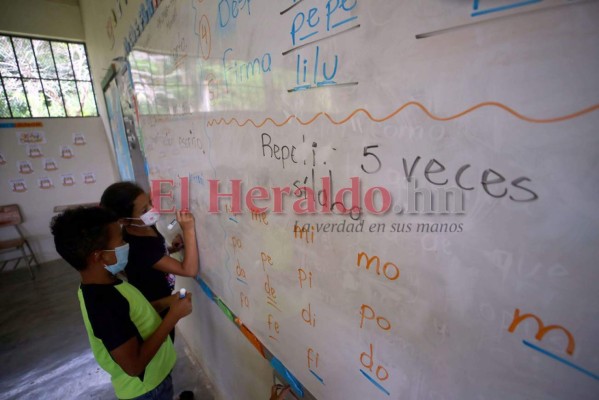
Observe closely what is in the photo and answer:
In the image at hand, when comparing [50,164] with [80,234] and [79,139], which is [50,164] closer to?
[79,139]

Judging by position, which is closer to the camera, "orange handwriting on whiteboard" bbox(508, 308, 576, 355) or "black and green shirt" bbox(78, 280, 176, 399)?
"orange handwriting on whiteboard" bbox(508, 308, 576, 355)

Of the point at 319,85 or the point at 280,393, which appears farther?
the point at 280,393

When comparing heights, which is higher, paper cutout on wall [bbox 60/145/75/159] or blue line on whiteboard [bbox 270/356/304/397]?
paper cutout on wall [bbox 60/145/75/159]

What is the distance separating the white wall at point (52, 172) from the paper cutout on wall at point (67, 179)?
0.04m

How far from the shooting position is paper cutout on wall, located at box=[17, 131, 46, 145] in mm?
3955

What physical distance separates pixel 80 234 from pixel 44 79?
17.4 feet

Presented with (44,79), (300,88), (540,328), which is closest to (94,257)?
(300,88)

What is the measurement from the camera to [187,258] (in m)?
1.30

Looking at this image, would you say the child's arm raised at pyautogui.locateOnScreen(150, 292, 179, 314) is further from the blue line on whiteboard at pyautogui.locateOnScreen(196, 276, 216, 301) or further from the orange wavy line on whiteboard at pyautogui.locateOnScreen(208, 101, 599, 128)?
the orange wavy line on whiteboard at pyautogui.locateOnScreen(208, 101, 599, 128)

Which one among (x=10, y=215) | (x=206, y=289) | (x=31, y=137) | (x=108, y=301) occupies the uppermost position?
(x=31, y=137)

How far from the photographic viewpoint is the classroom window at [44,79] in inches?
159

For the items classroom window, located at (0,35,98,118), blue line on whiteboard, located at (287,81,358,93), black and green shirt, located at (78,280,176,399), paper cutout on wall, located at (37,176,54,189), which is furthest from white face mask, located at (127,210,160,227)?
classroom window, located at (0,35,98,118)

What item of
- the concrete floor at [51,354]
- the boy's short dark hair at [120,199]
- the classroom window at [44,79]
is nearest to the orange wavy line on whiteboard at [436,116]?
the boy's short dark hair at [120,199]

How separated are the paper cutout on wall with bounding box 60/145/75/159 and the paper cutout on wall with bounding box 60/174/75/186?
302 mm
